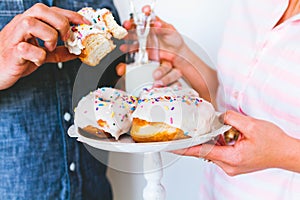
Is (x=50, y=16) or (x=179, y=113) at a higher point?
(x=50, y=16)

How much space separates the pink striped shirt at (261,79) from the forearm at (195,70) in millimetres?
37

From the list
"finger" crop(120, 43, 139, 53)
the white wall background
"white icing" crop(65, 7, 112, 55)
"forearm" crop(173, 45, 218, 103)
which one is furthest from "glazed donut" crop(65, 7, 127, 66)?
the white wall background

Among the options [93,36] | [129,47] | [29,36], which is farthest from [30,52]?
[129,47]

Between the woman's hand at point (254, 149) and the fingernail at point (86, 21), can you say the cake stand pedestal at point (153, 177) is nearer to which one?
the woman's hand at point (254, 149)

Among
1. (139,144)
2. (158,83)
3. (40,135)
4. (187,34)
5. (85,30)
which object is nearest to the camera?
(139,144)

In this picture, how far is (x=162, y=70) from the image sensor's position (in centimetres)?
101

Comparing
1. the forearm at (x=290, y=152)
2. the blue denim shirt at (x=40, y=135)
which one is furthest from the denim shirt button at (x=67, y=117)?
the forearm at (x=290, y=152)

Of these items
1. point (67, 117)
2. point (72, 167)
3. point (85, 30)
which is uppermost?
point (85, 30)

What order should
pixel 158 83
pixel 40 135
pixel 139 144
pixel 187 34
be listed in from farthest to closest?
pixel 187 34
pixel 158 83
pixel 40 135
pixel 139 144

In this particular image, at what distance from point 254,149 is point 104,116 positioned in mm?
267

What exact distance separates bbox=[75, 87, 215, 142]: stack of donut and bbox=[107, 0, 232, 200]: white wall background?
367 millimetres

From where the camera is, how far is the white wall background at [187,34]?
1.17 m

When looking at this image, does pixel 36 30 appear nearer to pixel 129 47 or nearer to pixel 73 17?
pixel 73 17

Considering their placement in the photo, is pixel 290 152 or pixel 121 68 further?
pixel 121 68
